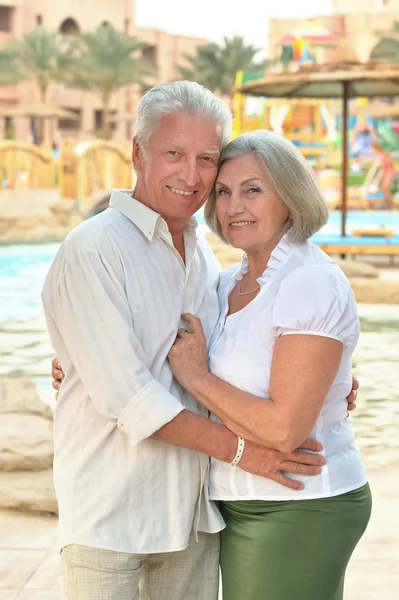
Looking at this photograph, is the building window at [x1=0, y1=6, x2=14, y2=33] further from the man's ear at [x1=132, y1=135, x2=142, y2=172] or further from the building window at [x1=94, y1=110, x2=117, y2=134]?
the man's ear at [x1=132, y1=135, x2=142, y2=172]

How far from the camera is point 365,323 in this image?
9.52m

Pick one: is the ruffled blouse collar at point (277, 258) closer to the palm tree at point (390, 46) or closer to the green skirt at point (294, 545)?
the green skirt at point (294, 545)

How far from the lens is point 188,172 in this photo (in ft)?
6.25

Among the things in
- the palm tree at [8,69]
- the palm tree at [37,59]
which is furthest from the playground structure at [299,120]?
the palm tree at [8,69]

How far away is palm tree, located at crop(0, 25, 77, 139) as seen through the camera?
3772 centimetres

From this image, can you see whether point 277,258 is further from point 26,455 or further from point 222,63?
point 222,63

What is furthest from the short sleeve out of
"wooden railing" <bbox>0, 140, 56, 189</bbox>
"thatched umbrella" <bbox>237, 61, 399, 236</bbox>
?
"wooden railing" <bbox>0, 140, 56, 189</bbox>

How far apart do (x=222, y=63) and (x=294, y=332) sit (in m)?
42.5

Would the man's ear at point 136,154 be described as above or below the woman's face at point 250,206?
above

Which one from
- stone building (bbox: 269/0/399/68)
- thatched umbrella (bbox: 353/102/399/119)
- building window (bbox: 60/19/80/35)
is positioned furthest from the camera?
building window (bbox: 60/19/80/35)

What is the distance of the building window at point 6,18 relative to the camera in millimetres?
42781

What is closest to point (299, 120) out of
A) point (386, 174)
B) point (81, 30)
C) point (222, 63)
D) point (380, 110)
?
point (380, 110)

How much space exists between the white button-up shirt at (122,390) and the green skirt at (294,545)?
0.10m

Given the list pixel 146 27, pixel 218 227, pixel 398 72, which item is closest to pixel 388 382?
pixel 218 227
